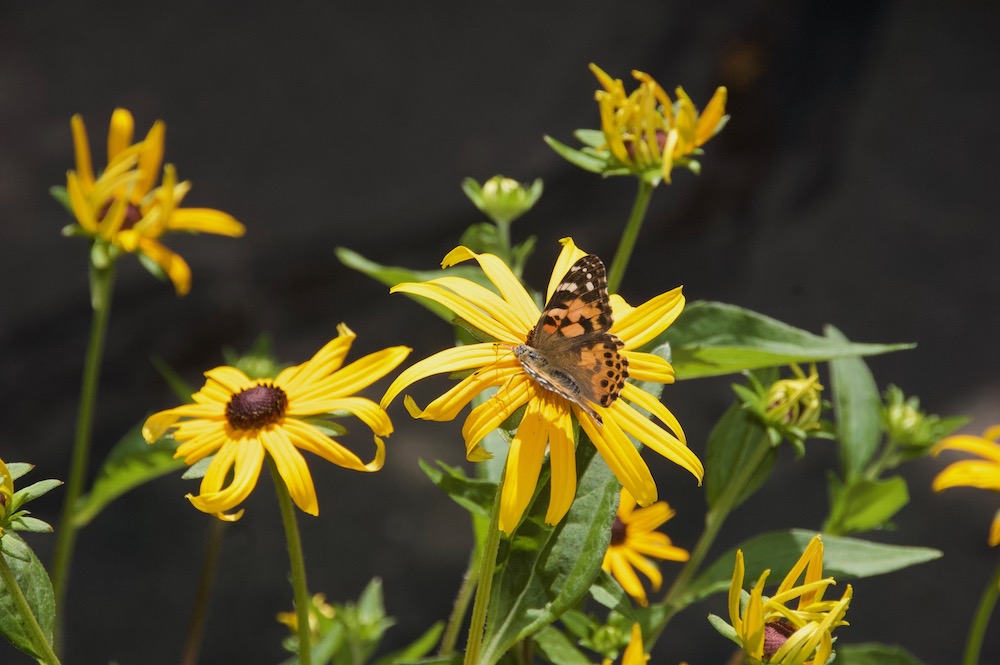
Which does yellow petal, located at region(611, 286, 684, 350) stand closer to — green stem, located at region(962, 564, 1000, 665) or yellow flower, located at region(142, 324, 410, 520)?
yellow flower, located at region(142, 324, 410, 520)

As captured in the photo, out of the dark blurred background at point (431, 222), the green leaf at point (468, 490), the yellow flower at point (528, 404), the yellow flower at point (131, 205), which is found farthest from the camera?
the dark blurred background at point (431, 222)

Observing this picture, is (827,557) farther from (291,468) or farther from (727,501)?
(291,468)

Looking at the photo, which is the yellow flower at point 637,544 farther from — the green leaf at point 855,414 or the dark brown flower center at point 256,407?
the dark brown flower center at point 256,407

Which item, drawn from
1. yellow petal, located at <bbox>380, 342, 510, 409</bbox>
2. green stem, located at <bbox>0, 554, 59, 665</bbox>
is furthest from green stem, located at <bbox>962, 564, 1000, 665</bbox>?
green stem, located at <bbox>0, 554, 59, 665</bbox>

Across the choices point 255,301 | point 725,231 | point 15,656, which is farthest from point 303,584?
point 725,231

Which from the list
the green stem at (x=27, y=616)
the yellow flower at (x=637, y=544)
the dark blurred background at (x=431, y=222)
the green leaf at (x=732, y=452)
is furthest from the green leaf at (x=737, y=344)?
the dark blurred background at (x=431, y=222)

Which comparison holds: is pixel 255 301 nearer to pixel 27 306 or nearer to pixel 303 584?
pixel 27 306
